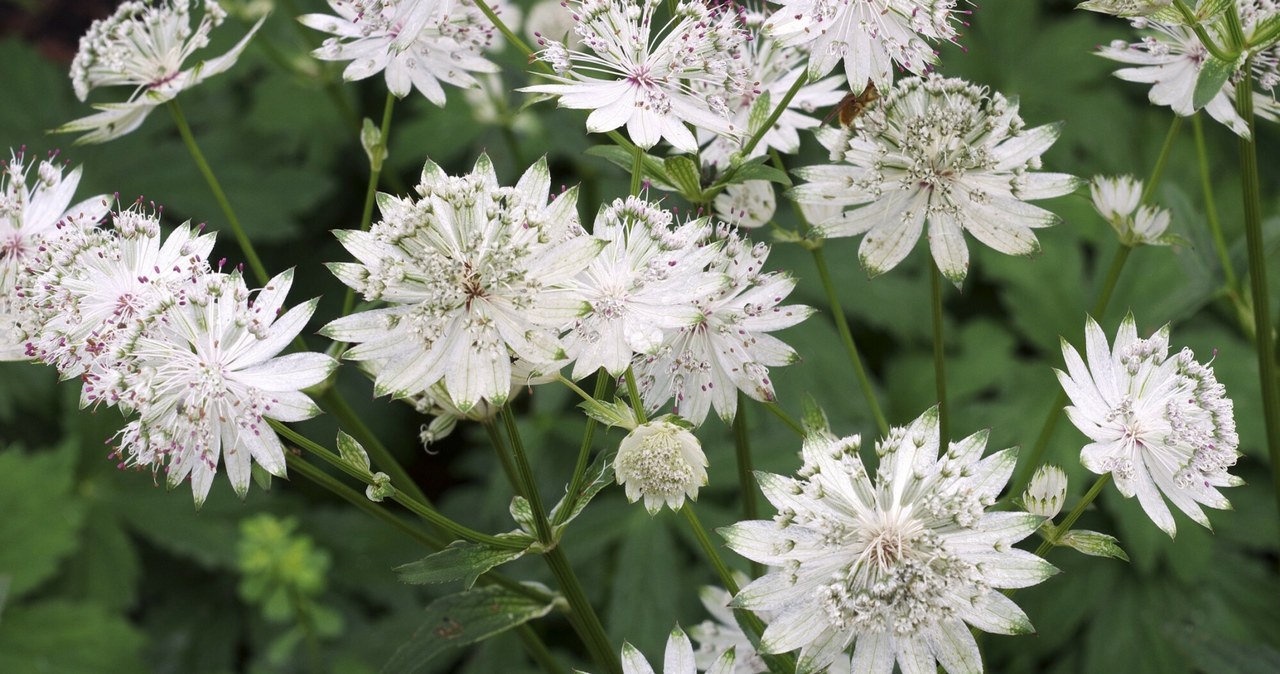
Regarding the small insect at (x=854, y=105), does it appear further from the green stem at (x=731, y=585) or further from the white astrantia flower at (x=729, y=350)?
the green stem at (x=731, y=585)

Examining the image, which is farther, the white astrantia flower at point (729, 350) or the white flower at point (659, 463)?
the white astrantia flower at point (729, 350)

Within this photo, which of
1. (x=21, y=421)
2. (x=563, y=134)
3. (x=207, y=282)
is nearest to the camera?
(x=207, y=282)

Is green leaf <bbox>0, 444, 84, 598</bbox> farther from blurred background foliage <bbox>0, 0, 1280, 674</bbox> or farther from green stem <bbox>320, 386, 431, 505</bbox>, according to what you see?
green stem <bbox>320, 386, 431, 505</bbox>

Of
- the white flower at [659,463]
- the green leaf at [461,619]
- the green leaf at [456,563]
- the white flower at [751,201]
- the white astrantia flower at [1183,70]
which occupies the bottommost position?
the green leaf at [461,619]

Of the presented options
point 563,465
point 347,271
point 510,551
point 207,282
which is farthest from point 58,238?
point 563,465

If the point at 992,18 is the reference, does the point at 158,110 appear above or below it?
below

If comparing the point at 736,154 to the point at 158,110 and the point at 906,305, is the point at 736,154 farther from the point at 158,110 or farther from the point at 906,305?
the point at 158,110

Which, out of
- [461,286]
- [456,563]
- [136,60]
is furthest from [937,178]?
[136,60]

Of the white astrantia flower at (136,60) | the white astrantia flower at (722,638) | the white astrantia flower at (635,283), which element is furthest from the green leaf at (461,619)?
the white astrantia flower at (136,60)
